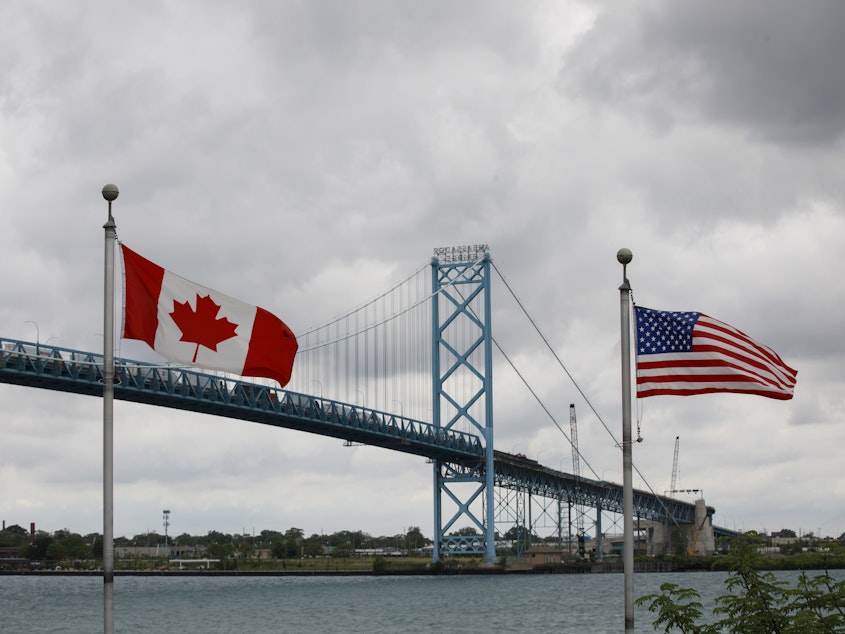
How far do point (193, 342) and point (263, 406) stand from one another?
2081 inches

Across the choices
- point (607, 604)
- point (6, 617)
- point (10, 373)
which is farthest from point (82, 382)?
point (607, 604)

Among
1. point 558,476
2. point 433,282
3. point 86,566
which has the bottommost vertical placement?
point 86,566

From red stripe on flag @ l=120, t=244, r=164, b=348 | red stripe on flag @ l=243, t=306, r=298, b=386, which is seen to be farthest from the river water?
red stripe on flag @ l=120, t=244, r=164, b=348

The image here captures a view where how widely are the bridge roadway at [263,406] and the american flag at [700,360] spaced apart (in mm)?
22995

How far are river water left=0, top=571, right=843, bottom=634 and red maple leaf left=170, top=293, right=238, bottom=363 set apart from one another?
28.9m

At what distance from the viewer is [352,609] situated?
56.1 metres

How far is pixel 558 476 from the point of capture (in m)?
104

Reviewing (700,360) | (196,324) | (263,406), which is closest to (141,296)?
(196,324)

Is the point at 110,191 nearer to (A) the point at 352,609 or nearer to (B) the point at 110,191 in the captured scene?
(B) the point at 110,191

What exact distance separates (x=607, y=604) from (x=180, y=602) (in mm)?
19357

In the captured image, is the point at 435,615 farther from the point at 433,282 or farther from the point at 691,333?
the point at 433,282

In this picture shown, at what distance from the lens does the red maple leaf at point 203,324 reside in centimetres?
1546

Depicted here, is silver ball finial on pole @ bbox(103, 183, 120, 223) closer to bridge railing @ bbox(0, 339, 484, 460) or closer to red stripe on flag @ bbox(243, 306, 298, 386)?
red stripe on flag @ bbox(243, 306, 298, 386)

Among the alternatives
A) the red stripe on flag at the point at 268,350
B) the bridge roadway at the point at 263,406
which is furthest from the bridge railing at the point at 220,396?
the red stripe on flag at the point at 268,350
